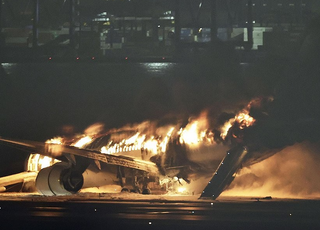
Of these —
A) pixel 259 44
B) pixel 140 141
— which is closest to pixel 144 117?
pixel 140 141

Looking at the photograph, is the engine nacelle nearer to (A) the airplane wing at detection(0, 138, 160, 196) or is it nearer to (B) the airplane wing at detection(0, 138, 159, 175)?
(A) the airplane wing at detection(0, 138, 160, 196)

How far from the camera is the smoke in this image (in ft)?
72.3

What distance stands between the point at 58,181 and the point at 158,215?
779cm

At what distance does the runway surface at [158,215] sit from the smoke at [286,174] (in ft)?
16.8

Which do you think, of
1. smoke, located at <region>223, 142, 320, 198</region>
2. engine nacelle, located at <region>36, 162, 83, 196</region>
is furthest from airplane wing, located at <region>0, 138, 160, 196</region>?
smoke, located at <region>223, 142, 320, 198</region>

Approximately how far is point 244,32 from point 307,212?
16879 mm

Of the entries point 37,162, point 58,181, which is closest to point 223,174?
point 58,181

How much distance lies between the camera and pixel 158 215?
13.7m

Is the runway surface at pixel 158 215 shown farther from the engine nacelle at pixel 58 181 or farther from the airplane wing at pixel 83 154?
the engine nacelle at pixel 58 181

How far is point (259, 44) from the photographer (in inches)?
1107

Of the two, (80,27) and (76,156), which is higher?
(80,27)

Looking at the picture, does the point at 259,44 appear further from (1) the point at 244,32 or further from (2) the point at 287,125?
(2) the point at 287,125

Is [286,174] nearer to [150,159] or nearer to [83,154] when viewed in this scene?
[150,159]

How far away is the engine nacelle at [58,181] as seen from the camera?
2023 centimetres
